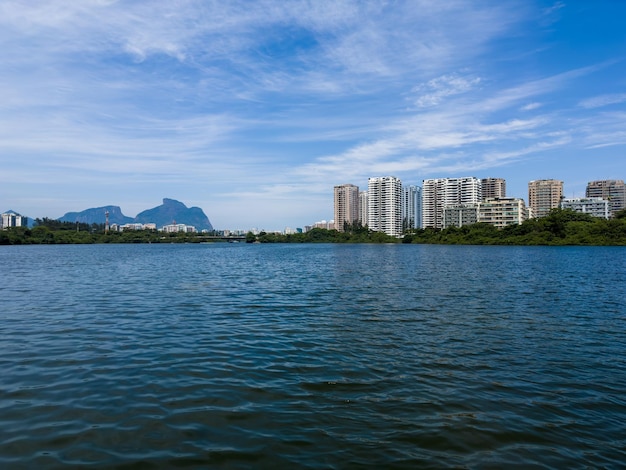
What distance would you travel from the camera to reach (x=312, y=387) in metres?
10.3

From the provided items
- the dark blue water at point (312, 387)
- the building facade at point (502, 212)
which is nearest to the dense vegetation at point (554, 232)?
the building facade at point (502, 212)

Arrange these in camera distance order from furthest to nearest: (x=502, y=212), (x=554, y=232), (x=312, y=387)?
1. (x=502, y=212)
2. (x=554, y=232)
3. (x=312, y=387)

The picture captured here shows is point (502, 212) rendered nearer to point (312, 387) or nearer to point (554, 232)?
point (554, 232)

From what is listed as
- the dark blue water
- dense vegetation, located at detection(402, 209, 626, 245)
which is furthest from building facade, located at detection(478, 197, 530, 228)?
the dark blue water

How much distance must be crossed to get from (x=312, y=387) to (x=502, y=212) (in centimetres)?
20250

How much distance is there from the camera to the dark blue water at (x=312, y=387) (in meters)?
7.21

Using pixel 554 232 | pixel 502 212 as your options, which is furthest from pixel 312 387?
pixel 502 212

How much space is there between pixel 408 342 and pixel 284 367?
16.6 feet

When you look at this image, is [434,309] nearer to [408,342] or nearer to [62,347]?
[408,342]

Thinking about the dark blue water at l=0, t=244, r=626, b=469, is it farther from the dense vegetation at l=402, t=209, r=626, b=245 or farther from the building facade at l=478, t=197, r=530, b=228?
the building facade at l=478, t=197, r=530, b=228

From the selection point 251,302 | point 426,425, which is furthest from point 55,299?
point 426,425

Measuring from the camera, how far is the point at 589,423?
8477mm

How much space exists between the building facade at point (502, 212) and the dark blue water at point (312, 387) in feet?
599

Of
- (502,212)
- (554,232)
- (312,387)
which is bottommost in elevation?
(312,387)
